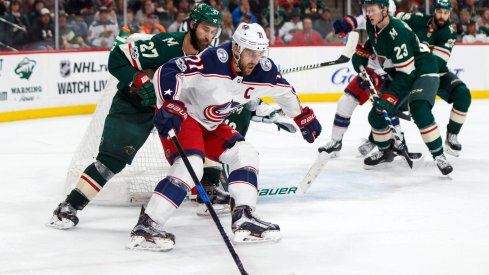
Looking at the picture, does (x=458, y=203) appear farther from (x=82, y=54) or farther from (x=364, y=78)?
(x=82, y=54)

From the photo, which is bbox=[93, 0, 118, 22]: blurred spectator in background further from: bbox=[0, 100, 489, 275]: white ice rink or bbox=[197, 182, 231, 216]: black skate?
bbox=[197, 182, 231, 216]: black skate

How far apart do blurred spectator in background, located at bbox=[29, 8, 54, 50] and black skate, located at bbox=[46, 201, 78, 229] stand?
4653mm

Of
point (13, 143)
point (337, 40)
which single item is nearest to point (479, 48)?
point (337, 40)

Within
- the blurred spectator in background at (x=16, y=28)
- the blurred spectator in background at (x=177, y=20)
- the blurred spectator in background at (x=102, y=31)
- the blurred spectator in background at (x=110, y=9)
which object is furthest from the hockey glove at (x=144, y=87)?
the blurred spectator in background at (x=177, y=20)

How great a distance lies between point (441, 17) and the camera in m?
5.85

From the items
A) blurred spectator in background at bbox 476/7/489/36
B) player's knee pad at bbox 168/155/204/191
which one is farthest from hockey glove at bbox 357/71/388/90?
blurred spectator in background at bbox 476/7/489/36

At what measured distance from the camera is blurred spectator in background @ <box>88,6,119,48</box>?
8.79 m

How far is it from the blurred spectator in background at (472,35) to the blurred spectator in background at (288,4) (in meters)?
1.93

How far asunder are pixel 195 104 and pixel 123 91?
1.80 ft

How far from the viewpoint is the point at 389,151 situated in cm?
571

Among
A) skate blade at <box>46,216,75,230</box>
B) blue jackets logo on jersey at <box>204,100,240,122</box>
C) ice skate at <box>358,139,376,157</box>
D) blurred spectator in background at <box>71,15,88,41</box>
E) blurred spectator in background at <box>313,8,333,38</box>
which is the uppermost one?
blue jackets logo on jersey at <box>204,100,240,122</box>

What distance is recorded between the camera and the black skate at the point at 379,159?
222 inches

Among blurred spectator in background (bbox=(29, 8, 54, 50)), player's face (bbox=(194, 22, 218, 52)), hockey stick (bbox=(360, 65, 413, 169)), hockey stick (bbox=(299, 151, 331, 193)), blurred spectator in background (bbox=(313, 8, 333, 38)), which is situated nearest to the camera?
player's face (bbox=(194, 22, 218, 52))

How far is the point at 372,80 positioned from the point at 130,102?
215 centimetres
